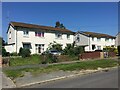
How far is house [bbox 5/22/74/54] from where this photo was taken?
1714 inches

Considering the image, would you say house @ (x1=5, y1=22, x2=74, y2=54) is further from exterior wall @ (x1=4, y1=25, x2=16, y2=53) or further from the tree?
the tree

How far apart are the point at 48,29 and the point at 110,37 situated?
1024 inches

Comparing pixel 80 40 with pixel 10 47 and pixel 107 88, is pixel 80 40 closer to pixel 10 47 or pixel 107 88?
pixel 10 47

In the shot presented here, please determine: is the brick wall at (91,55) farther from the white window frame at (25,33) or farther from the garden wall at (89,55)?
the white window frame at (25,33)

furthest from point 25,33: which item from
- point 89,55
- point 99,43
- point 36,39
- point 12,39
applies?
point 99,43

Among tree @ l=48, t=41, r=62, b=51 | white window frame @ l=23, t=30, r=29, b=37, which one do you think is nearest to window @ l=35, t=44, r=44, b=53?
tree @ l=48, t=41, r=62, b=51

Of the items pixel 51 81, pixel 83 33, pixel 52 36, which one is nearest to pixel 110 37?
pixel 83 33

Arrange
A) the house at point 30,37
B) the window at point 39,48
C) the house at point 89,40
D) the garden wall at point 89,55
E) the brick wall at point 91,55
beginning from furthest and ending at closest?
the house at point 89,40 → the window at point 39,48 → the house at point 30,37 → the brick wall at point 91,55 → the garden wall at point 89,55

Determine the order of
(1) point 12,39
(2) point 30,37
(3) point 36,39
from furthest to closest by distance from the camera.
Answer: (3) point 36,39, (2) point 30,37, (1) point 12,39

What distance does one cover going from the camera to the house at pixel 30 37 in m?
43.5

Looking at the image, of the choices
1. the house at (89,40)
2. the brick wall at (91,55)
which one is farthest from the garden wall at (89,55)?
the house at (89,40)

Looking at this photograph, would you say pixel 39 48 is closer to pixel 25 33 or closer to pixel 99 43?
pixel 25 33

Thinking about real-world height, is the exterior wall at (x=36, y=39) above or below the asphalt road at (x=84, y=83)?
above

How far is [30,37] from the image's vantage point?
149ft
